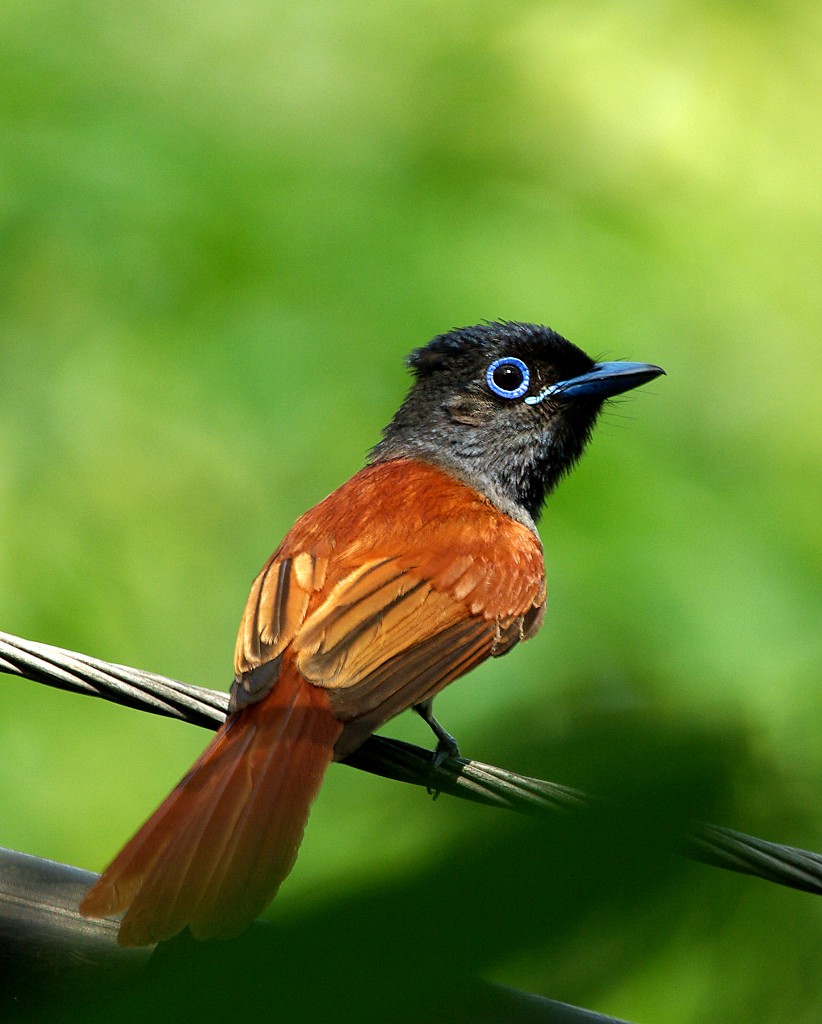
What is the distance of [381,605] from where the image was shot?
11.4 feet

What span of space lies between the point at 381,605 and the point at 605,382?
1910mm

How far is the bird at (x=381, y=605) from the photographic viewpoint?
206 centimetres

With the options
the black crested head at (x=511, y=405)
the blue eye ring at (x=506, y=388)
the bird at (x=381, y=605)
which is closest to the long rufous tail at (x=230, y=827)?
the bird at (x=381, y=605)

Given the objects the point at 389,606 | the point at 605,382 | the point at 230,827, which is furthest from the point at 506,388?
the point at 230,827

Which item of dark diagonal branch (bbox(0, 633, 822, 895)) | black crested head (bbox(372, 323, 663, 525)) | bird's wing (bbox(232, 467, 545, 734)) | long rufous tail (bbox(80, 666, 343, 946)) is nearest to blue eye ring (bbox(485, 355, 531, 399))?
black crested head (bbox(372, 323, 663, 525))

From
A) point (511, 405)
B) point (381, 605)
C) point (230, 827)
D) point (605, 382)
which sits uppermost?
point (605, 382)

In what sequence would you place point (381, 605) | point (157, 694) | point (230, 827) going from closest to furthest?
point (230, 827)
point (157, 694)
point (381, 605)

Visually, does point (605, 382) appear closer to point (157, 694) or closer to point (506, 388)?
point (506, 388)

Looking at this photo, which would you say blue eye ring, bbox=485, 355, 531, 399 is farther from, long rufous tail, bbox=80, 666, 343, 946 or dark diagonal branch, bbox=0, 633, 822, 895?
long rufous tail, bbox=80, 666, 343, 946

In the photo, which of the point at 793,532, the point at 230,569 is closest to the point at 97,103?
the point at 230,569

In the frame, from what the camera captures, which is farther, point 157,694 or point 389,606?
point 389,606

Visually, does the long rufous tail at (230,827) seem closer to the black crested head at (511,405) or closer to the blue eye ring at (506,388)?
the black crested head at (511,405)

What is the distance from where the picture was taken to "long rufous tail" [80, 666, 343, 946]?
5.72 feet

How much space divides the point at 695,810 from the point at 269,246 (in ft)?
21.2
